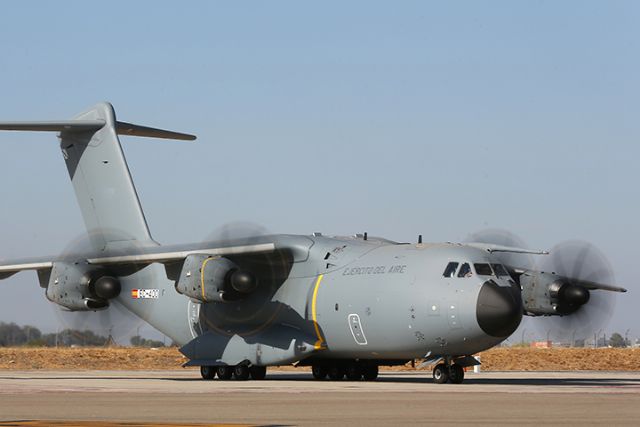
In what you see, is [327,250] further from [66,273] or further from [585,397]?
[585,397]

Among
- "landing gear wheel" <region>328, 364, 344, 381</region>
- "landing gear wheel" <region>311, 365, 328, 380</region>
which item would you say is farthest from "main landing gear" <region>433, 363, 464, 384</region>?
"landing gear wheel" <region>311, 365, 328, 380</region>

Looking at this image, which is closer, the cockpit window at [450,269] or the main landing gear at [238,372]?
the cockpit window at [450,269]

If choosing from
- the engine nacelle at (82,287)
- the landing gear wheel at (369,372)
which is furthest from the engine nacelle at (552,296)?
the engine nacelle at (82,287)

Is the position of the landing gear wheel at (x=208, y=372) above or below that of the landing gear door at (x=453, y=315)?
below

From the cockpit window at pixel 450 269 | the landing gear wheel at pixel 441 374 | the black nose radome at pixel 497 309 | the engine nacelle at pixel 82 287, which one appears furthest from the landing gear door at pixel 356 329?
the engine nacelle at pixel 82 287

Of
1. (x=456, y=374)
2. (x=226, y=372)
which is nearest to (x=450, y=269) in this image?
(x=456, y=374)

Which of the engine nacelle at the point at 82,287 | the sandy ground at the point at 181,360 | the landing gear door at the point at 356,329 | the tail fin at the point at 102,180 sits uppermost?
the tail fin at the point at 102,180

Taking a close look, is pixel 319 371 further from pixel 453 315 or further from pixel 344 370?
pixel 453 315

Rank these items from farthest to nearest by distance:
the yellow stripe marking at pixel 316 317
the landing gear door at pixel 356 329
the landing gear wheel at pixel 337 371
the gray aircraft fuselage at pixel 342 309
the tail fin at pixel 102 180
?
the tail fin at pixel 102 180 < the landing gear wheel at pixel 337 371 < the yellow stripe marking at pixel 316 317 < the landing gear door at pixel 356 329 < the gray aircraft fuselage at pixel 342 309

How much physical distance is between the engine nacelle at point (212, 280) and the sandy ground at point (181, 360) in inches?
622

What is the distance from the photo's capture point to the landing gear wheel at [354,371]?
112 feet

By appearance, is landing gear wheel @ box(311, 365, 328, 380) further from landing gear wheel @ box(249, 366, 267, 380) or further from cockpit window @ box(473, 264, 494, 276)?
cockpit window @ box(473, 264, 494, 276)

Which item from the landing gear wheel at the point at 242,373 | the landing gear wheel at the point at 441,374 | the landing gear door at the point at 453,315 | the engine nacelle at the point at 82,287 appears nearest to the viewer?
the landing gear door at the point at 453,315

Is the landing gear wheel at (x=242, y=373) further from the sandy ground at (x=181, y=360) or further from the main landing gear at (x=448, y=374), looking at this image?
the sandy ground at (x=181, y=360)
